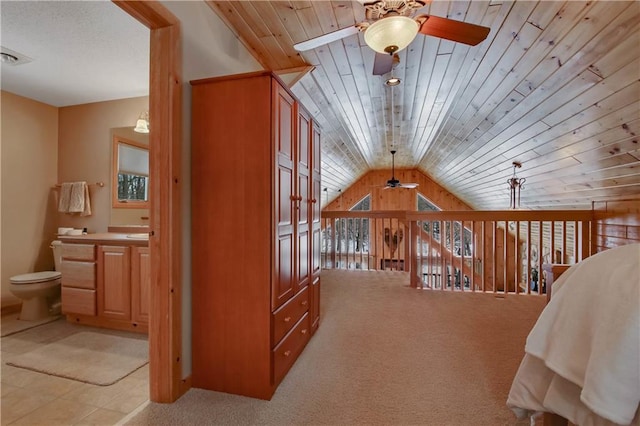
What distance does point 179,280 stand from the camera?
1551 mm

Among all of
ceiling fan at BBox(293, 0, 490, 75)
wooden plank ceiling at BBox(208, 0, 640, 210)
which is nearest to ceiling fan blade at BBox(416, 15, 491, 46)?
ceiling fan at BBox(293, 0, 490, 75)

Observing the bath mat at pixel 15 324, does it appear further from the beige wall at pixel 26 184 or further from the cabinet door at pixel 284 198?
the cabinet door at pixel 284 198

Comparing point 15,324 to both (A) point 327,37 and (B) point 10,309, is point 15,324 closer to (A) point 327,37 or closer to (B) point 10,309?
(B) point 10,309

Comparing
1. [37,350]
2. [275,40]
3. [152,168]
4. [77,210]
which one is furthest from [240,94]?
[77,210]

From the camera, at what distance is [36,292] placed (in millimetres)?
2734

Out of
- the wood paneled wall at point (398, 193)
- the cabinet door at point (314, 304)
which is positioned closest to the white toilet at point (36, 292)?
the cabinet door at point (314, 304)

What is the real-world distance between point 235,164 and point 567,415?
1657 mm

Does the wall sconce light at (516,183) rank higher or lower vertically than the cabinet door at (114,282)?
higher

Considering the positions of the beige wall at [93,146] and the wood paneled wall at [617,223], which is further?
the beige wall at [93,146]

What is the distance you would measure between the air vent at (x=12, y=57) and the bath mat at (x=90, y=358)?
7.62 ft

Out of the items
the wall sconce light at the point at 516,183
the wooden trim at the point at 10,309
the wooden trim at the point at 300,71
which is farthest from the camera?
the wall sconce light at the point at 516,183

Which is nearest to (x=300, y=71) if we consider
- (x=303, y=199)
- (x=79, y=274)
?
(x=303, y=199)

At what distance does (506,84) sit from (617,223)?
5.54 feet

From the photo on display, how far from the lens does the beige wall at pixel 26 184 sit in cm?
303
